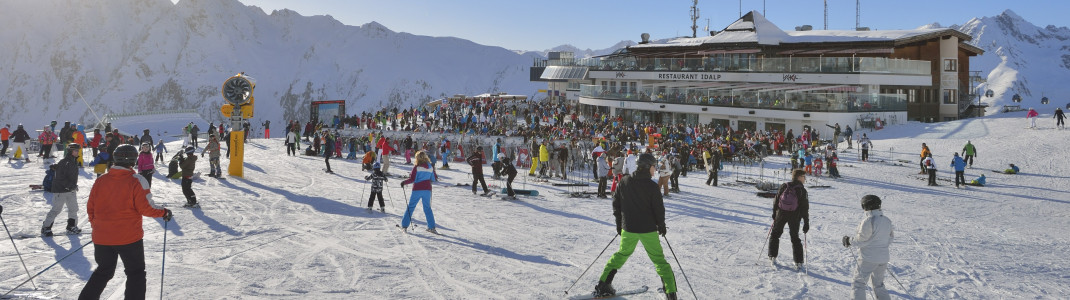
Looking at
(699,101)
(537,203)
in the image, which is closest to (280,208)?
(537,203)

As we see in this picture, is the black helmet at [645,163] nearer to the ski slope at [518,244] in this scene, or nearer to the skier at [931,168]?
the ski slope at [518,244]

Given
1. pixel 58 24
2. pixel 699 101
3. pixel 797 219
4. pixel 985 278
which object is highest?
pixel 58 24

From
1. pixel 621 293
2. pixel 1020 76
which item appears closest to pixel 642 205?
pixel 621 293

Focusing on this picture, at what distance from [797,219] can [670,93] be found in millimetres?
35327

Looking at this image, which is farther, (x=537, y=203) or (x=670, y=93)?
(x=670, y=93)

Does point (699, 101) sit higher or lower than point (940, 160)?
higher

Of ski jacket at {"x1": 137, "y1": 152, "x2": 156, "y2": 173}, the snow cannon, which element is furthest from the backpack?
the snow cannon

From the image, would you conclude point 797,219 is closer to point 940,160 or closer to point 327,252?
point 327,252

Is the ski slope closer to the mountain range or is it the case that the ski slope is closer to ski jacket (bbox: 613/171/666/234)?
ski jacket (bbox: 613/171/666/234)

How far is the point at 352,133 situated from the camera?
3331cm

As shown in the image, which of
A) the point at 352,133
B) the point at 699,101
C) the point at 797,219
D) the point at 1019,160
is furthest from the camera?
the point at 699,101

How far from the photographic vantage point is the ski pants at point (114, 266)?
20.1ft

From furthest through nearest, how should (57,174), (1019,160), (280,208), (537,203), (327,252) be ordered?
(1019,160), (537,203), (280,208), (57,174), (327,252)

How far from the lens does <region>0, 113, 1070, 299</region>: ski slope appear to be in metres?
7.95
